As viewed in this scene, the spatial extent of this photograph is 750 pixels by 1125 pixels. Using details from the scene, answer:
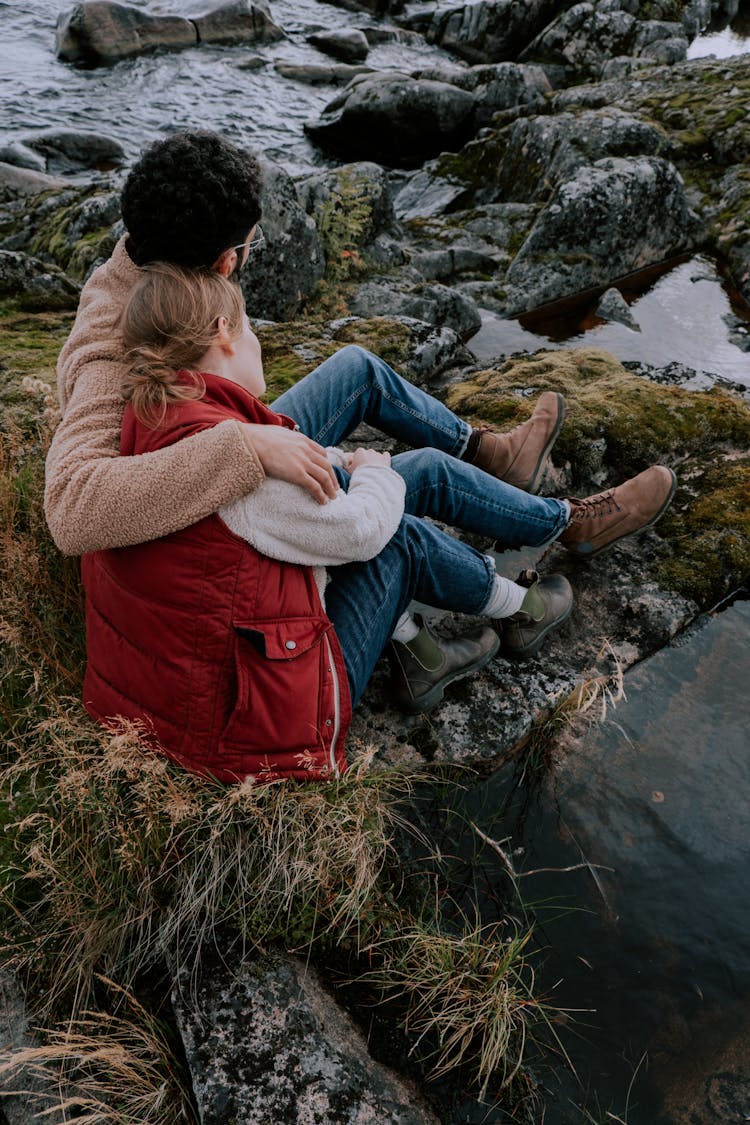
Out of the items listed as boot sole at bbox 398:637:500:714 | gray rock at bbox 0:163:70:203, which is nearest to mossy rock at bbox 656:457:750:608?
boot sole at bbox 398:637:500:714

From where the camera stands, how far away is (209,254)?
2.57 meters

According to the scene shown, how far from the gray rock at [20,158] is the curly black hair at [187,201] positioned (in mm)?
12820

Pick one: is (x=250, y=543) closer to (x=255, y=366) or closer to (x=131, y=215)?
(x=255, y=366)

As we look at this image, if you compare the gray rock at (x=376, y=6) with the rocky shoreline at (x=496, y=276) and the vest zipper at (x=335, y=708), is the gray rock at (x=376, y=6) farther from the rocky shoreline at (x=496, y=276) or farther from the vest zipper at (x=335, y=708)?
the vest zipper at (x=335, y=708)

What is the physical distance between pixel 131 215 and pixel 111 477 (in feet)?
3.53

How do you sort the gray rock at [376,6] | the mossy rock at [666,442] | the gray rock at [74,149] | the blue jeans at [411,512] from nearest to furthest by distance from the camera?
the blue jeans at [411,512], the mossy rock at [666,442], the gray rock at [74,149], the gray rock at [376,6]

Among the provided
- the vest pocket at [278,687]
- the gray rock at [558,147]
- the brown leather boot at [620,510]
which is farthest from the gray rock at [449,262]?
the vest pocket at [278,687]

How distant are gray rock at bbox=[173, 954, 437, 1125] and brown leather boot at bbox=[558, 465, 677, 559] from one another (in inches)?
104

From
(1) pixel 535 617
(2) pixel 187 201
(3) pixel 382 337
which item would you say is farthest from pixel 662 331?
(2) pixel 187 201

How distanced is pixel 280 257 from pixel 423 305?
4.92ft

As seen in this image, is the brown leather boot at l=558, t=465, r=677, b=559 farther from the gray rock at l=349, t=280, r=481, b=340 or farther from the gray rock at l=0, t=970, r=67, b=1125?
the gray rock at l=349, t=280, r=481, b=340

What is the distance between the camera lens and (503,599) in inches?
137

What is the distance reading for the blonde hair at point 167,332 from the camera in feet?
7.75

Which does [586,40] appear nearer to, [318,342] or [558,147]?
[558,147]
